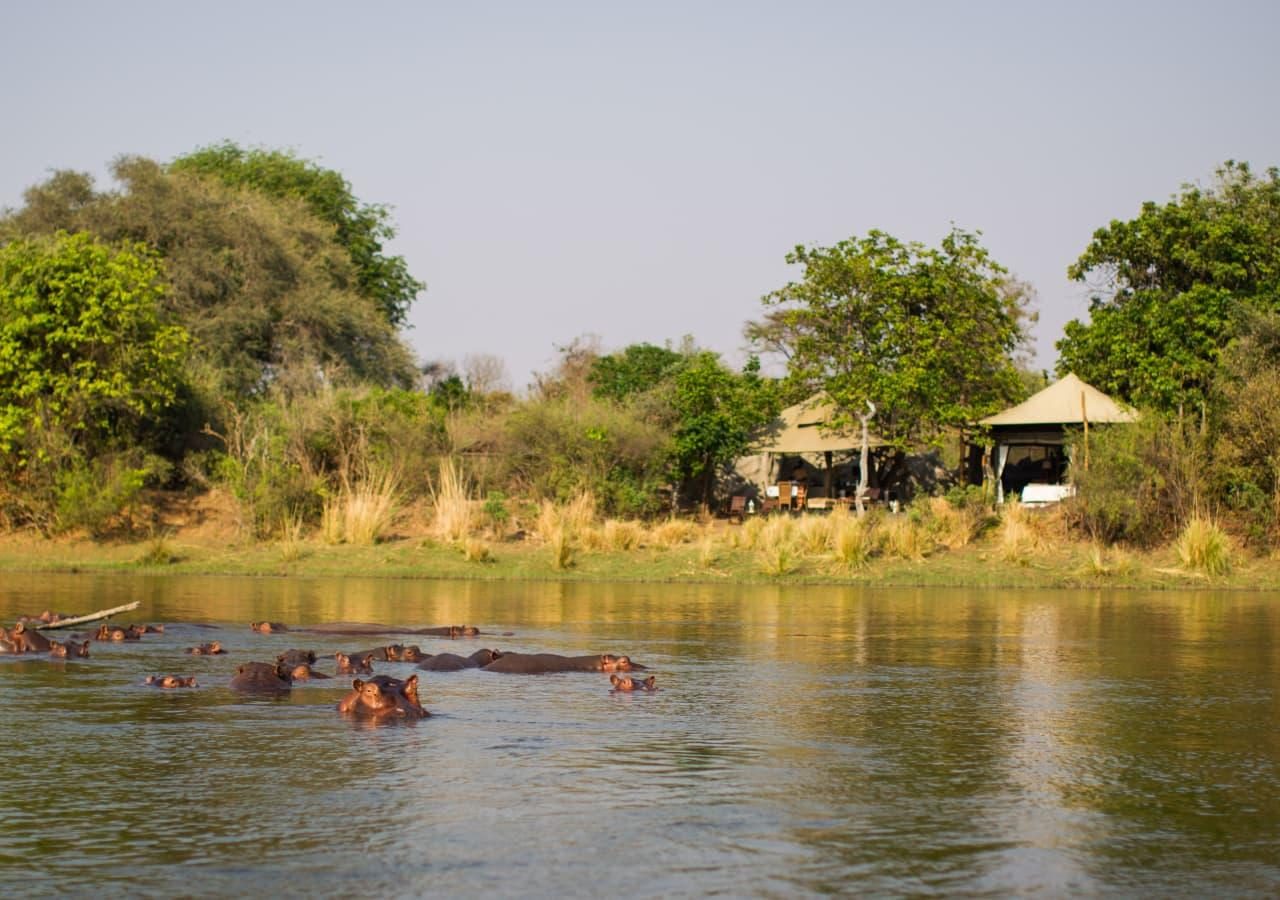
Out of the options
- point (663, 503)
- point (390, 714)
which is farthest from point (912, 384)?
point (390, 714)

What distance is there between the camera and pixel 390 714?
11250 mm

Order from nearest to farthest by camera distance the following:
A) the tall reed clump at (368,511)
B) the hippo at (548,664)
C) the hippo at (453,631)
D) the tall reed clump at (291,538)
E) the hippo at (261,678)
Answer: the hippo at (261,678)
the hippo at (548,664)
the hippo at (453,631)
the tall reed clump at (291,538)
the tall reed clump at (368,511)

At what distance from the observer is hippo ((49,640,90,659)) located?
1463 cm

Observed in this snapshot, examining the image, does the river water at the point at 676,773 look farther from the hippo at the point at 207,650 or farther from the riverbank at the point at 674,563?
the riverbank at the point at 674,563

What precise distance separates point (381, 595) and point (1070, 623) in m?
10.2

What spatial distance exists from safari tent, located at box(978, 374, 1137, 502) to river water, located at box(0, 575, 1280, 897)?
50.4 ft

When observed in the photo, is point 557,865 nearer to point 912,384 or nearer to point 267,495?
point 267,495

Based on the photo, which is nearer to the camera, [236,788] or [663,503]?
[236,788]

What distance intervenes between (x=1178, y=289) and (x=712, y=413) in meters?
11.2

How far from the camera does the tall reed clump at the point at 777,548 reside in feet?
85.6

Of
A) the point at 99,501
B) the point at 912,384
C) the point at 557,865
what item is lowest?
the point at 557,865

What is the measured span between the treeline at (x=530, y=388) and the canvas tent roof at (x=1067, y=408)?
0.91m

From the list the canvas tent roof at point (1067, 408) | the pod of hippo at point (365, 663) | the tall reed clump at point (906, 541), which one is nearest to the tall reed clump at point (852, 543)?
the tall reed clump at point (906, 541)

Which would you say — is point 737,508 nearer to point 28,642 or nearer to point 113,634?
point 113,634
